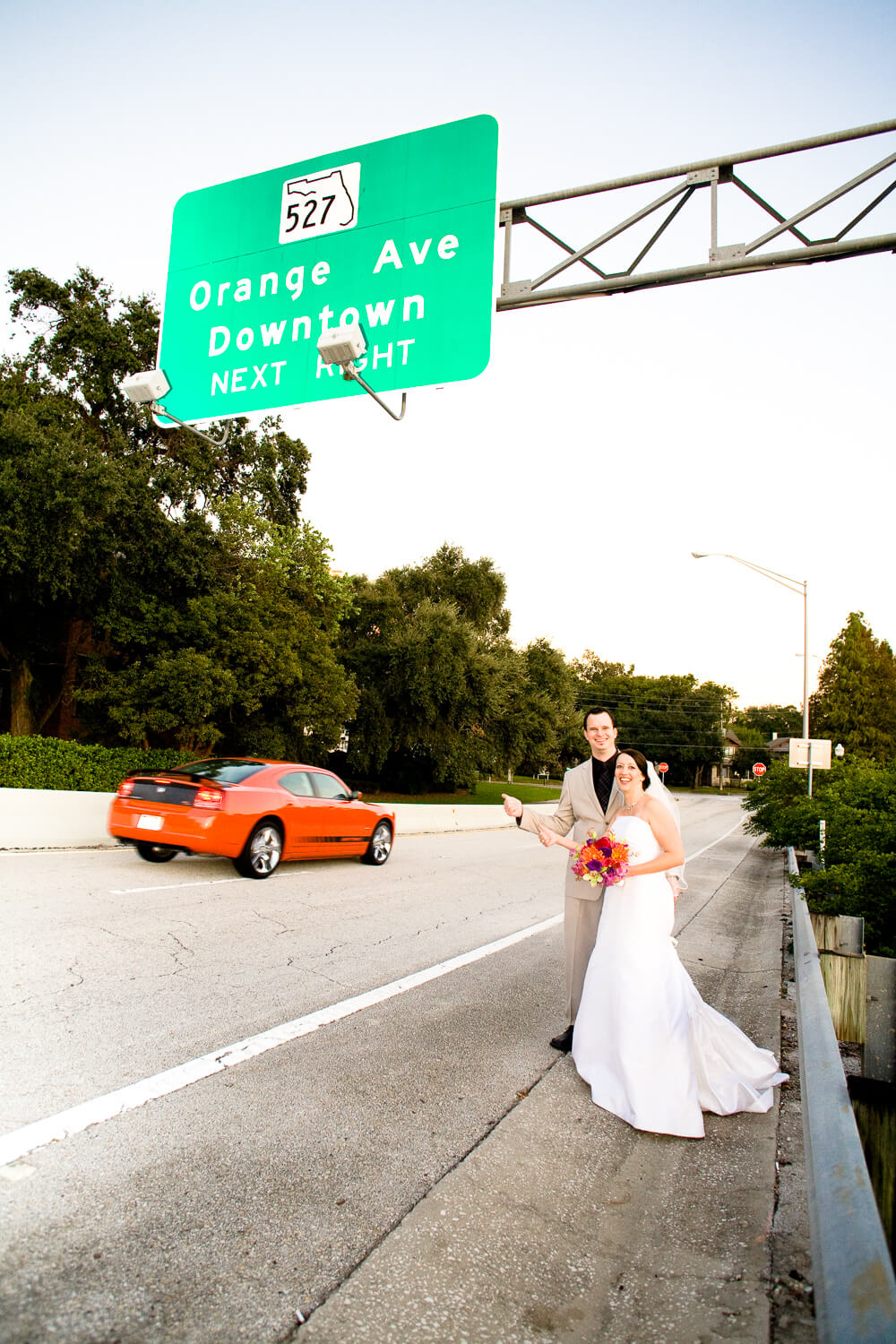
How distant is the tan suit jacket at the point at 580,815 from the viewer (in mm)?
5035

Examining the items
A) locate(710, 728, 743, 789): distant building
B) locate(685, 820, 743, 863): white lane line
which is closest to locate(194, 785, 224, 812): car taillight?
locate(685, 820, 743, 863): white lane line

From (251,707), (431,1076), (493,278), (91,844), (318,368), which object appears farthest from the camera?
(251,707)

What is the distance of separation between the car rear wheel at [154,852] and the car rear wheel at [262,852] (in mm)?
1087

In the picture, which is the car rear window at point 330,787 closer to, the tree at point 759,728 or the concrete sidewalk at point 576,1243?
the concrete sidewalk at point 576,1243

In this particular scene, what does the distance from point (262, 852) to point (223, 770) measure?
3.91ft

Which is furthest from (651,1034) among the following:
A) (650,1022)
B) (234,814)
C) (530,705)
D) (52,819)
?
(530,705)

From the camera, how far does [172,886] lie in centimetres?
949

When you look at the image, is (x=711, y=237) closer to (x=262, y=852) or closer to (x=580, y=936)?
(x=580, y=936)

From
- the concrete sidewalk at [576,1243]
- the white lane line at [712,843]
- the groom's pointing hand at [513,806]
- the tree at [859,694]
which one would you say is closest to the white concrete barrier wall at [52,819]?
the groom's pointing hand at [513,806]

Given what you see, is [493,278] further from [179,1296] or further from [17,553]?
[17,553]

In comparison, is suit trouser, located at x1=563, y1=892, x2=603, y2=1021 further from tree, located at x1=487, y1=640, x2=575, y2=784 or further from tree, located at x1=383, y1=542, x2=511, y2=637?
tree, located at x1=383, y1=542, x2=511, y2=637

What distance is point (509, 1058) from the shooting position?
4.82 metres

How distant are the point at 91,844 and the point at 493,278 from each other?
1051cm

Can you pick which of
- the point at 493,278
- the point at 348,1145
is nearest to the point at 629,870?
the point at 348,1145
